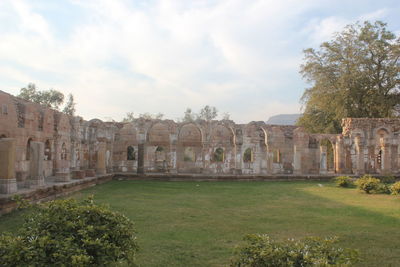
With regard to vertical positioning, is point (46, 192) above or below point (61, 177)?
below

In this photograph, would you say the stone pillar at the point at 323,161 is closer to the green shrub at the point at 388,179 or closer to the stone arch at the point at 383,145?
the green shrub at the point at 388,179

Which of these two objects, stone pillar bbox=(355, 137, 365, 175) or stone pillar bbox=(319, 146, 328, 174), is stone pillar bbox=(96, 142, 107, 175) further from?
stone pillar bbox=(355, 137, 365, 175)

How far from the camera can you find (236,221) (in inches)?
309

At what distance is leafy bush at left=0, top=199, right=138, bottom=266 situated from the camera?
3008 mm

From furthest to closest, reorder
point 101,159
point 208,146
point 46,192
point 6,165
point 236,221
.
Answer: point 208,146 → point 101,159 → point 46,192 → point 6,165 → point 236,221

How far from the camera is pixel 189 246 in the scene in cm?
586

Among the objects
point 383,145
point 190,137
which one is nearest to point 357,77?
point 383,145

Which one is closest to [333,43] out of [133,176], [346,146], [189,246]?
[346,146]

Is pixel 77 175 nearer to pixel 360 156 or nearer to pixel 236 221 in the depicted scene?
pixel 236 221

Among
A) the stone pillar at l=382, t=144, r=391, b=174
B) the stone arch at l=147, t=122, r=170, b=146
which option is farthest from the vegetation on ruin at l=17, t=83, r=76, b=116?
the stone pillar at l=382, t=144, r=391, b=174

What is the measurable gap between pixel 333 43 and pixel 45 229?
89.8ft

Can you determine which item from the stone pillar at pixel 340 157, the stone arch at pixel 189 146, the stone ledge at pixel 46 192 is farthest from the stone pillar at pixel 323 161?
the stone ledge at pixel 46 192

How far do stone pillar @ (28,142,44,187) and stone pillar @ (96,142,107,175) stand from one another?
6.73 metres

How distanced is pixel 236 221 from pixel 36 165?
21.6 ft
